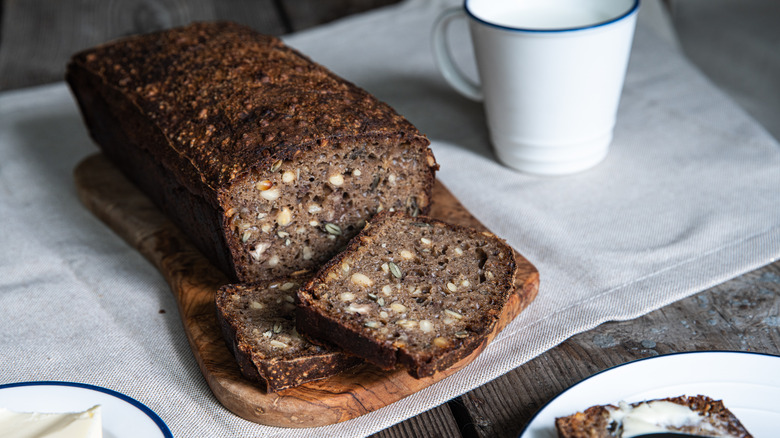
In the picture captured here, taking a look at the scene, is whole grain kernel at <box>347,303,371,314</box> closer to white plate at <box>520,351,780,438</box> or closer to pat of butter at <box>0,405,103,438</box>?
white plate at <box>520,351,780,438</box>

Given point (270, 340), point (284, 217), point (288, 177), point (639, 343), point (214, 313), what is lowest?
point (639, 343)

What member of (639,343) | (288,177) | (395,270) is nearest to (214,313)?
A: (288,177)

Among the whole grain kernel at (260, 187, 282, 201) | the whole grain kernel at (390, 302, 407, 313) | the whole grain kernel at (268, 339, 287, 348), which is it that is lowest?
the whole grain kernel at (268, 339, 287, 348)

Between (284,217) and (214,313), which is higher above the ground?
(284,217)

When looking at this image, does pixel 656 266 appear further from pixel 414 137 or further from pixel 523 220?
pixel 414 137

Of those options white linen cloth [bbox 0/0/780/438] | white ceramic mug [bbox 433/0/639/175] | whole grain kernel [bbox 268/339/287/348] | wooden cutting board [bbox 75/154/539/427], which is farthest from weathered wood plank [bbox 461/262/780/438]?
white ceramic mug [bbox 433/0/639/175]

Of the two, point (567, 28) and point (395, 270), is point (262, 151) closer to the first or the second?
point (395, 270)

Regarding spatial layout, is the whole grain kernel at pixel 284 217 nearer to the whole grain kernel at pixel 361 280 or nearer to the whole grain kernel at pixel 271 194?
the whole grain kernel at pixel 271 194
